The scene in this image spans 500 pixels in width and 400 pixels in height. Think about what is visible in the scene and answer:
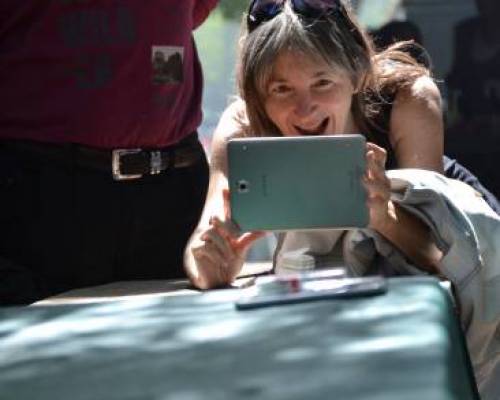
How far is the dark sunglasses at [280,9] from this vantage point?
223cm

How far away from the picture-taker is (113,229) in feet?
8.39

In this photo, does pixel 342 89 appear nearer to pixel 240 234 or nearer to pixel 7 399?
pixel 240 234

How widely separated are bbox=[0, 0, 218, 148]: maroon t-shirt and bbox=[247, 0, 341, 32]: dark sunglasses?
0.30 m

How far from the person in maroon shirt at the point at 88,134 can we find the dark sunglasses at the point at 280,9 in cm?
31

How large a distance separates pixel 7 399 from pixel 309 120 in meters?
1.28

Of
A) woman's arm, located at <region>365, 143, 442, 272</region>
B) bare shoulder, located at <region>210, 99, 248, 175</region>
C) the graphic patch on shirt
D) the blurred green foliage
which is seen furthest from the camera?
the blurred green foliage

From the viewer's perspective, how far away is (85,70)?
2.47m

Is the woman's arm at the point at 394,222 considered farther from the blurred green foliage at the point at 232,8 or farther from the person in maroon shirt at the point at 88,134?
the blurred green foliage at the point at 232,8

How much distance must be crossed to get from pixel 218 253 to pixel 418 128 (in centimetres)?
48

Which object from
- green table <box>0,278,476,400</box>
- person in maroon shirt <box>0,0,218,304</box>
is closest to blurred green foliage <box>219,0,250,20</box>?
person in maroon shirt <box>0,0,218,304</box>

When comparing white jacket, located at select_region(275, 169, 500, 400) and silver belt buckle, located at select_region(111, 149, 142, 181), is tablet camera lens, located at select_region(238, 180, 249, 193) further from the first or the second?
silver belt buckle, located at select_region(111, 149, 142, 181)

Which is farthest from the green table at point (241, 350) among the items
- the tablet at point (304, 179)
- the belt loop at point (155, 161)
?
the belt loop at point (155, 161)

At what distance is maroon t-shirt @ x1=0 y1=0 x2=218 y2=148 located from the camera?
8.00ft

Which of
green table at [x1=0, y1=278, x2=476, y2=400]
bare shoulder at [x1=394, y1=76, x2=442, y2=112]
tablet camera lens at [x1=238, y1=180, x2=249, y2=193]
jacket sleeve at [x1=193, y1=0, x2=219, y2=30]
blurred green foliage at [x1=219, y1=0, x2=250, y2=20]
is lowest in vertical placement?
green table at [x1=0, y1=278, x2=476, y2=400]
